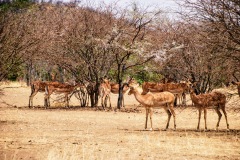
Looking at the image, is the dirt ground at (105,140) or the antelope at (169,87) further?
the antelope at (169,87)

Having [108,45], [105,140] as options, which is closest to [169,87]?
[108,45]

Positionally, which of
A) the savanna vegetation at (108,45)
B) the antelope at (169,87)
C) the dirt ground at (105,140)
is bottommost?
the dirt ground at (105,140)

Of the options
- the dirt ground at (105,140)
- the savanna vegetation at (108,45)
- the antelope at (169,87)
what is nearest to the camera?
the dirt ground at (105,140)

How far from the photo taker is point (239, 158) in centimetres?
914

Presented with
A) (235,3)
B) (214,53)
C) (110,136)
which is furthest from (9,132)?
(235,3)

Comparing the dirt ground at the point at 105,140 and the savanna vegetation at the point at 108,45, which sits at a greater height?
the savanna vegetation at the point at 108,45

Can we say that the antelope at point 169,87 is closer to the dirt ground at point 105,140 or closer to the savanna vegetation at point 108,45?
the savanna vegetation at point 108,45

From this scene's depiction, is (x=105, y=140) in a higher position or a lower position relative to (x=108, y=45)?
lower

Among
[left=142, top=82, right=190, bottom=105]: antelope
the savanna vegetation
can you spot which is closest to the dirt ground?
the savanna vegetation

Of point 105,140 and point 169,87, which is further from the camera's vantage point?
point 169,87

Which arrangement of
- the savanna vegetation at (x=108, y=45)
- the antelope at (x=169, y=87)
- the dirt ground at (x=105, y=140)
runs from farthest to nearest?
the antelope at (x=169, y=87)
the savanna vegetation at (x=108, y=45)
the dirt ground at (x=105, y=140)

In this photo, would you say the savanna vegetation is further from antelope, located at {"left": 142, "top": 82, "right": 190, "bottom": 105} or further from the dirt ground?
the dirt ground

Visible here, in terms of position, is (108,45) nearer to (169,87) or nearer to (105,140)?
(169,87)

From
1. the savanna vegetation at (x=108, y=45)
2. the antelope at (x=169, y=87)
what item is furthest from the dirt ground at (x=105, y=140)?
the antelope at (x=169, y=87)
